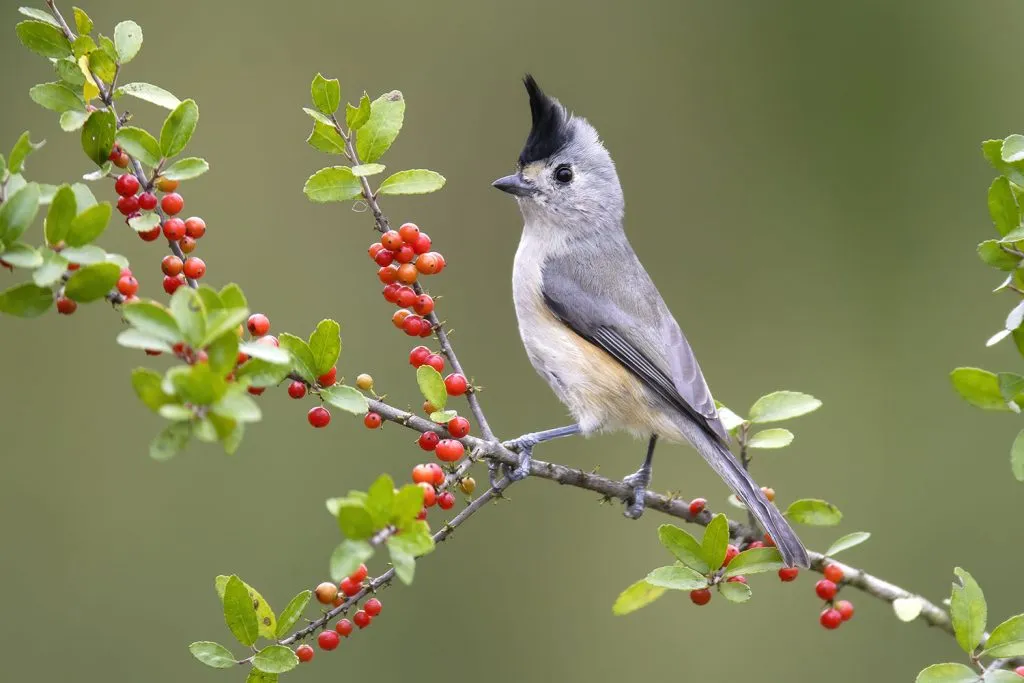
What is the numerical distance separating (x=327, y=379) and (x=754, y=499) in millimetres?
1112

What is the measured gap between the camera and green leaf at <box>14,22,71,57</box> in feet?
5.80

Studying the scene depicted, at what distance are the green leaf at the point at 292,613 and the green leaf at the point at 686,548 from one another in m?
0.62

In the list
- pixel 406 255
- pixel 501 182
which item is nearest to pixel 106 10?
pixel 501 182

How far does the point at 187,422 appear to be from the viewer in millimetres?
1330

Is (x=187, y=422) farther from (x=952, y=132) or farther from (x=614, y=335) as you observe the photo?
(x=952, y=132)

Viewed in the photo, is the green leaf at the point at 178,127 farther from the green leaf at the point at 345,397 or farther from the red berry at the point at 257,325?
the green leaf at the point at 345,397

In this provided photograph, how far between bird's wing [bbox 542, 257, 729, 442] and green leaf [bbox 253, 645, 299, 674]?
53.4 inches

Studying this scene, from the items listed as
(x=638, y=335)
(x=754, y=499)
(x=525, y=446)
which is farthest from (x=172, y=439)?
(x=638, y=335)

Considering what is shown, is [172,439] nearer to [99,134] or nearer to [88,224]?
[88,224]

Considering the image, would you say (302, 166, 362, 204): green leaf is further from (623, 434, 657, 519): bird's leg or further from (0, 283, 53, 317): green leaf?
Result: (623, 434, 657, 519): bird's leg

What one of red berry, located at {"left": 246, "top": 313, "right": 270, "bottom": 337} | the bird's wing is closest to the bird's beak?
the bird's wing

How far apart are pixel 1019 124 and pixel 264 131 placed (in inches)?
126

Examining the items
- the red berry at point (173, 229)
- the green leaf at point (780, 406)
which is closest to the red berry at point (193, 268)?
the red berry at point (173, 229)

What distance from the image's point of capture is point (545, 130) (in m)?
3.30
